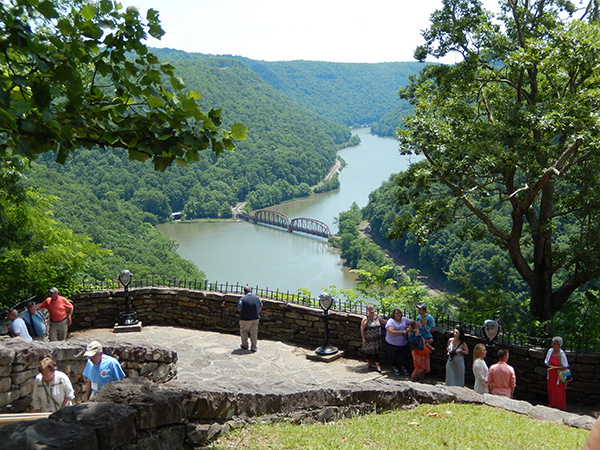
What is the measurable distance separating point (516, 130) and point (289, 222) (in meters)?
94.5

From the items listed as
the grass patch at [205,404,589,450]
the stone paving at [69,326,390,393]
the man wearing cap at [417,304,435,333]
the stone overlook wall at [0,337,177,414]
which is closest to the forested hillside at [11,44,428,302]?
the stone paving at [69,326,390,393]

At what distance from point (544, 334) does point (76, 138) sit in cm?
794

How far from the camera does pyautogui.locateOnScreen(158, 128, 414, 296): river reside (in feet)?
256

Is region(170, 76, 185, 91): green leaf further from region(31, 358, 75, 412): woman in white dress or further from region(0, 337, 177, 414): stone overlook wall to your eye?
region(0, 337, 177, 414): stone overlook wall

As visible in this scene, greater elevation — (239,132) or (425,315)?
(239,132)

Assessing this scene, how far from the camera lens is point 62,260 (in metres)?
11.8

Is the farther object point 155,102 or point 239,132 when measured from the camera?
point 239,132

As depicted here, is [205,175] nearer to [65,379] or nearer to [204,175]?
[204,175]

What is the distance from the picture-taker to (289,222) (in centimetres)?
10606

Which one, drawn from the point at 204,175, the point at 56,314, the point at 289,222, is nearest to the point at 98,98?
the point at 56,314

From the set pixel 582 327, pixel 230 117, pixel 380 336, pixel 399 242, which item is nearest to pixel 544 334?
pixel 582 327

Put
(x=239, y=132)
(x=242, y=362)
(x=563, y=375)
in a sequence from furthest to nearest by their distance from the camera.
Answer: (x=242, y=362) → (x=563, y=375) → (x=239, y=132)

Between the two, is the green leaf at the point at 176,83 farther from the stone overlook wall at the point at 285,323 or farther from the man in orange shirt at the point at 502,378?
the stone overlook wall at the point at 285,323

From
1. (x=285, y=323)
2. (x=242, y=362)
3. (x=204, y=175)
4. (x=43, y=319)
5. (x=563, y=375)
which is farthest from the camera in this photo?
(x=204, y=175)
